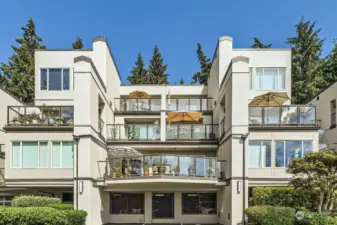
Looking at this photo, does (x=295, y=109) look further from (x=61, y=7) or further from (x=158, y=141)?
(x=61, y=7)

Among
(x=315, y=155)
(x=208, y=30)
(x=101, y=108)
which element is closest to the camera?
(x=315, y=155)

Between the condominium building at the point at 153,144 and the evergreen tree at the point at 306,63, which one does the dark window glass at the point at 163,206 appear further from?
the evergreen tree at the point at 306,63

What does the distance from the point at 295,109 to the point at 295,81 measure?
20.3 m

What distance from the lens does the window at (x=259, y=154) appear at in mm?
17837

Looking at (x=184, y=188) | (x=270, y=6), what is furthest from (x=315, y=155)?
(x=270, y=6)

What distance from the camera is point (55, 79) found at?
2228 centimetres

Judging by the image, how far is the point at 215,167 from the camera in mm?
17344

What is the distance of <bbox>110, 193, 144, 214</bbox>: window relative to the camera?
66.5 ft

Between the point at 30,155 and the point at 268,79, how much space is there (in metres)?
16.0

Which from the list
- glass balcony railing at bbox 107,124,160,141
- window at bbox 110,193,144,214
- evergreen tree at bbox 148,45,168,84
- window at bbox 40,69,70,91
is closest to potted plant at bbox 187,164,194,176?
glass balcony railing at bbox 107,124,160,141

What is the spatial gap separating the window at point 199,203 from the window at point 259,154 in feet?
12.8

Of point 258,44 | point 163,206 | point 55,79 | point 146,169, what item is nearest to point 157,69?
point 258,44

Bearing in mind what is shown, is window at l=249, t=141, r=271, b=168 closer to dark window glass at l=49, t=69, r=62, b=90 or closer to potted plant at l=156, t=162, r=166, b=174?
potted plant at l=156, t=162, r=166, b=174

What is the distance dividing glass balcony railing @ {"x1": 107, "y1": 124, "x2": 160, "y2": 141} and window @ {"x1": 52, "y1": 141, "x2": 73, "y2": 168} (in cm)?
337
